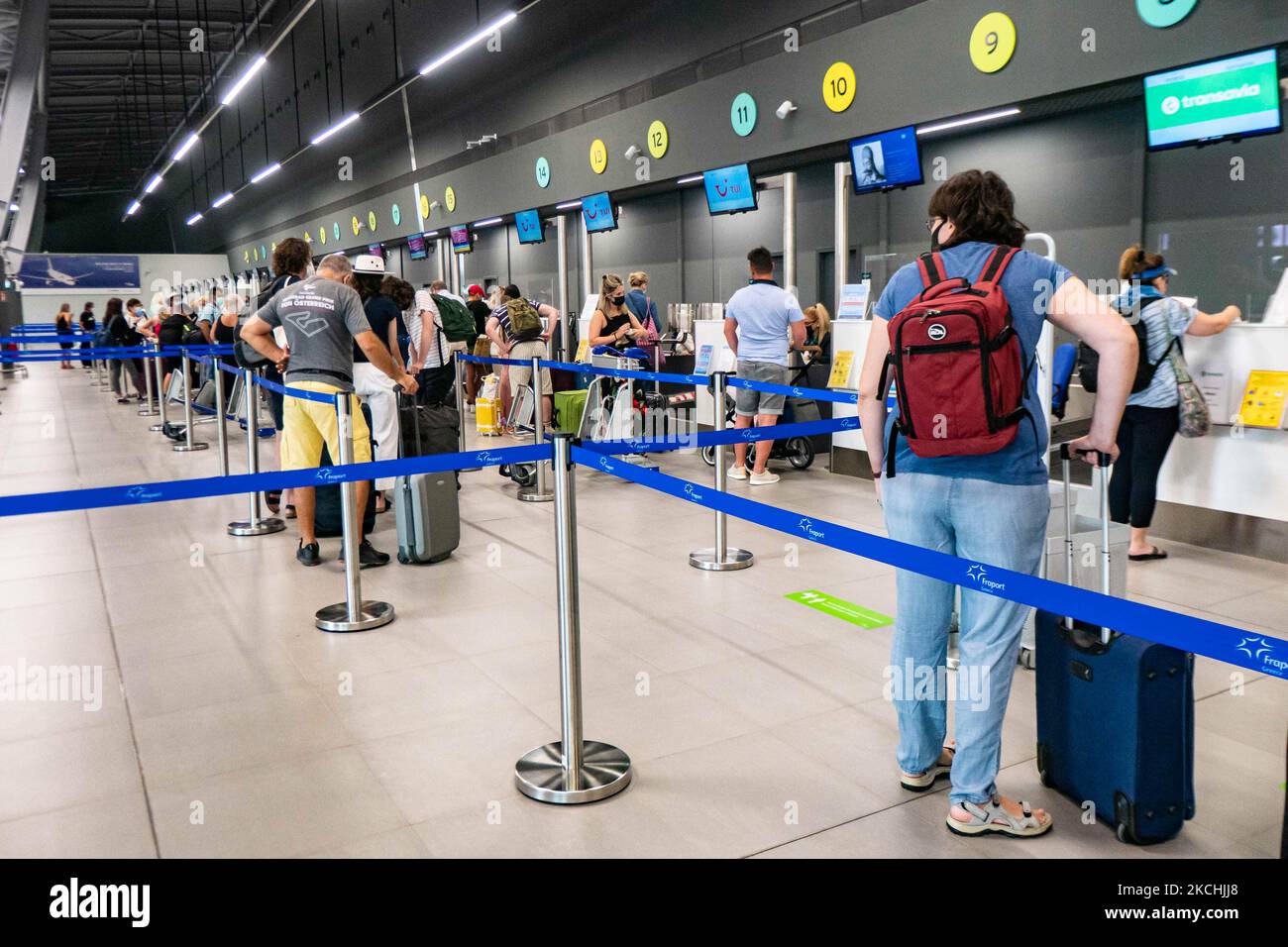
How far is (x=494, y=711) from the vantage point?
352 centimetres

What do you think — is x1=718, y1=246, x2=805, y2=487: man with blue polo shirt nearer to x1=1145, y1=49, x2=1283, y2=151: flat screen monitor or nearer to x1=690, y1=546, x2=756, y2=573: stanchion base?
x1=690, y1=546, x2=756, y2=573: stanchion base

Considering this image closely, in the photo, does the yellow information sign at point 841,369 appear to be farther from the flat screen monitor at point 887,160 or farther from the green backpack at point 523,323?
the green backpack at point 523,323

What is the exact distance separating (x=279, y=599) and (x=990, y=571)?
12.3 ft

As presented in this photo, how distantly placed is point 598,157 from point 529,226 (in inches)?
99.0

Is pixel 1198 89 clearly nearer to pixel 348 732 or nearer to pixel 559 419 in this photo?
pixel 559 419

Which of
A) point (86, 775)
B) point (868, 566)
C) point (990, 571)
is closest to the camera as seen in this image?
point (990, 571)

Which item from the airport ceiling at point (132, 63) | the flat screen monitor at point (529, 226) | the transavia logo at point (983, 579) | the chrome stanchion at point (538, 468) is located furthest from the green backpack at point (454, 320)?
the airport ceiling at point (132, 63)

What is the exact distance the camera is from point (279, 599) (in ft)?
16.0

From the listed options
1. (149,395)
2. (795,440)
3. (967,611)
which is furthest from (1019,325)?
(149,395)

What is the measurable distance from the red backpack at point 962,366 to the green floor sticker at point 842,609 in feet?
7.00

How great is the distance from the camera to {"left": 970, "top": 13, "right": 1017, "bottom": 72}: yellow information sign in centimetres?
761

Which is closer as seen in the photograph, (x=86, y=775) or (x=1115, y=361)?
(x=1115, y=361)

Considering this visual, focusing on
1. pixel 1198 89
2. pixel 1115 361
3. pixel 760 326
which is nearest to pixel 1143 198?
pixel 1198 89

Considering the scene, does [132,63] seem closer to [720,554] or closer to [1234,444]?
[720,554]
